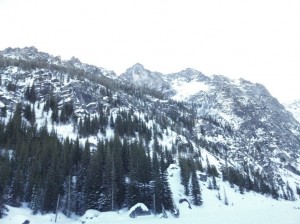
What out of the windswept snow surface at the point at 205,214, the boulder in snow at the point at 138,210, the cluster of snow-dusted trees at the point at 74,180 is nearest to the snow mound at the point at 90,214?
the windswept snow surface at the point at 205,214

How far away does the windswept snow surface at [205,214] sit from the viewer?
65.0 meters

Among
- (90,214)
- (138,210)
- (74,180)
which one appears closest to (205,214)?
(138,210)

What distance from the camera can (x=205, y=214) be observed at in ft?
285

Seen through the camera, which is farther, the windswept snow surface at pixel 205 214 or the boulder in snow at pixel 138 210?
the boulder in snow at pixel 138 210

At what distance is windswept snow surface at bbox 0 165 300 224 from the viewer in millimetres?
65000

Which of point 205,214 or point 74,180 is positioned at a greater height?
point 74,180

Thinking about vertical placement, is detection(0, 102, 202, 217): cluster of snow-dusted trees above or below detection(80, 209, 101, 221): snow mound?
above

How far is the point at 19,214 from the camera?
214 feet

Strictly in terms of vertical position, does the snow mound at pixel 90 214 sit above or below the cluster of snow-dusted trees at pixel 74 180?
below

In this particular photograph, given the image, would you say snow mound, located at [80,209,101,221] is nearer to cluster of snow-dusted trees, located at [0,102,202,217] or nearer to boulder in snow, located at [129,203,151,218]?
cluster of snow-dusted trees, located at [0,102,202,217]

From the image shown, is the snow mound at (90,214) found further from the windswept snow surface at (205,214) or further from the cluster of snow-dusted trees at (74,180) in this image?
the cluster of snow-dusted trees at (74,180)

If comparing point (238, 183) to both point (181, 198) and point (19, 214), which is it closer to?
point (181, 198)

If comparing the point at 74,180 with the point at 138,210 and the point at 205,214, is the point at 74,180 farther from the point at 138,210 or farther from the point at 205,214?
the point at 205,214

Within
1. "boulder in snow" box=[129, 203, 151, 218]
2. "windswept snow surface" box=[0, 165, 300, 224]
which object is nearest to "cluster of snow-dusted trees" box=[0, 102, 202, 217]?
"boulder in snow" box=[129, 203, 151, 218]
